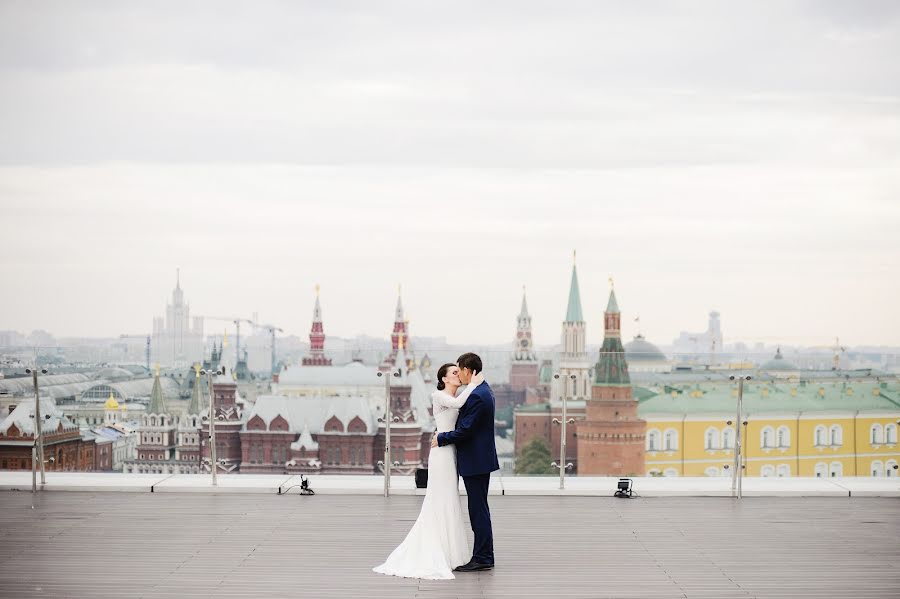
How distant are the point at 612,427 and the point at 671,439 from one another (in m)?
3.68

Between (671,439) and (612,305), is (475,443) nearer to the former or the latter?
(671,439)

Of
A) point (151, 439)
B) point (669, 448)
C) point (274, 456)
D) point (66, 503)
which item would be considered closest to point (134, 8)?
point (66, 503)

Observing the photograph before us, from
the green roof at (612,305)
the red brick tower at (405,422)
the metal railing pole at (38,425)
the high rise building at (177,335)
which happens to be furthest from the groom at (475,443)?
the green roof at (612,305)

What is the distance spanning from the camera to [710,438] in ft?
142

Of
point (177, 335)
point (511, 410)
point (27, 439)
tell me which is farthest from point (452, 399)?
Result: point (511, 410)

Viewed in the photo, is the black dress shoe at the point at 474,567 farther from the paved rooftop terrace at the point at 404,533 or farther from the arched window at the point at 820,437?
the arched window at the point at 820,437

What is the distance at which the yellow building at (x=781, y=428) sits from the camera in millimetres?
12656

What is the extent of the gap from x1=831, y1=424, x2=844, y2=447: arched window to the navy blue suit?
20000mm

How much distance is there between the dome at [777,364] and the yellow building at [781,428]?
107 cm

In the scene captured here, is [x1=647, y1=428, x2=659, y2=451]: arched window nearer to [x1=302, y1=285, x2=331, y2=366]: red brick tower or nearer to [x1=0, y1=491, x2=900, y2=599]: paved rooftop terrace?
[x1=302, y1=285, x2=331, y2=366]: red brick tower

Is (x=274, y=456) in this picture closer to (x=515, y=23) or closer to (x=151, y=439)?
(x=151, y=439)

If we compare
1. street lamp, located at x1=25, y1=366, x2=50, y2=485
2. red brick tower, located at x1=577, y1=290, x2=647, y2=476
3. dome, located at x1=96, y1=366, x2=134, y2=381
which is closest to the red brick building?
street lamp, located at x1=25, y1=366, x2=50, y2=485

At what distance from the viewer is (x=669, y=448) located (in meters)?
50.0

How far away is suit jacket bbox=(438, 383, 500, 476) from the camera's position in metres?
4.56
